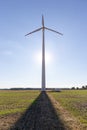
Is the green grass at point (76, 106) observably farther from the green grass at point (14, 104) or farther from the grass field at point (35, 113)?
the green grass at point (14, 104)

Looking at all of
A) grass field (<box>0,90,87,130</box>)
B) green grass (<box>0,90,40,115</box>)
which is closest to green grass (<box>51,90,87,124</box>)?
grass field (<box>0,90,87,130</box>)

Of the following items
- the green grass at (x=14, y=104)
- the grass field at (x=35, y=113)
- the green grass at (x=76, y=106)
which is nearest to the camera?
the grass field at (x=35, y=113)

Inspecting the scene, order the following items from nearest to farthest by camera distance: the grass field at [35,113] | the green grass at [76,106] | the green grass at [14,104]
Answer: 1. the grass field at [35,113]
2. the green grass at [76,106]
3. the green grass at [14,104]

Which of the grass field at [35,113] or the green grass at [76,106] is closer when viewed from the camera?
the grass field at [35,113]

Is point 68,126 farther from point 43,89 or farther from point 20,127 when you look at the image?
point 43,89

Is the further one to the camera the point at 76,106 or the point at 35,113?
the point at 76,106

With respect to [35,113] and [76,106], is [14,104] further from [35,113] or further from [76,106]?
[35,113]

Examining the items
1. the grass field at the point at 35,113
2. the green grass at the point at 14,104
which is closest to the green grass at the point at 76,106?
the grass field at the point at 35,113

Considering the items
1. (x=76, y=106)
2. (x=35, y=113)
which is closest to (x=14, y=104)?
(x=76, y=106)

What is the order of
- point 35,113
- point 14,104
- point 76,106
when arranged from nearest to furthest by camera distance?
point 35,113, point 76,106, point 14,104

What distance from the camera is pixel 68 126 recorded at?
1778 cm

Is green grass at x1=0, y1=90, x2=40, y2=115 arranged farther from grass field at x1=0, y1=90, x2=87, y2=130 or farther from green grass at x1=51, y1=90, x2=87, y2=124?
green grass at x1=51, y1=90, x2=87, y2=124

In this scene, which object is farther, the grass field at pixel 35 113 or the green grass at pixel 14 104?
the green grass at pixel 14 104

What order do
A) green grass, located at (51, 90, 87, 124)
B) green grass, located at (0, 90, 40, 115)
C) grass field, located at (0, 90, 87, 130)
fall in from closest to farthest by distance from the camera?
grass field, located at (0, 90, 87, 130), green grass, located at (51, 90, 87, 124), green grass, located at (0, 90, 40, 115)
